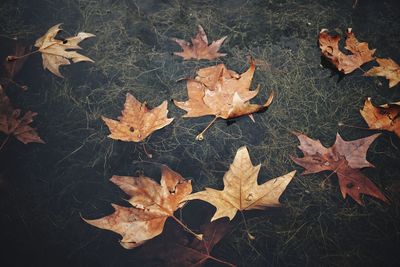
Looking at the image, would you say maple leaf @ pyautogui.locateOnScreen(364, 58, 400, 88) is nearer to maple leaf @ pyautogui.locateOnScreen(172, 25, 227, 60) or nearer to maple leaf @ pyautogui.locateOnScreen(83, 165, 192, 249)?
maple leaf @ pyautogui.locateOnScreen(172, 25, 227, 60)

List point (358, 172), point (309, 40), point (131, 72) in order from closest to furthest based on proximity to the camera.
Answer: point (358, 172), point (131, 72), point (309, 40)

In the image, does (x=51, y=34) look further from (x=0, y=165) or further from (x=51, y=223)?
(x=51, y=223)

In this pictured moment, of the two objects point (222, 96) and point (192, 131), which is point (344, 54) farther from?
point (192, 131)

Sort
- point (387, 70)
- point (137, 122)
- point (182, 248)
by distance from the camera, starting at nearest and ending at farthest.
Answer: point (182, 248) < point (137, 122) < point (387, 70)

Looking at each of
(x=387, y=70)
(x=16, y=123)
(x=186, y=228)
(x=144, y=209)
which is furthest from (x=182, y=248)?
(x=387, y=70)

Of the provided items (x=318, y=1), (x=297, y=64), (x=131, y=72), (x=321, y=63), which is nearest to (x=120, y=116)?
(x=131, y=72)

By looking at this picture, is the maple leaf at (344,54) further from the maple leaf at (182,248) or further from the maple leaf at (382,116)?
the maple leaf at (182,248)
